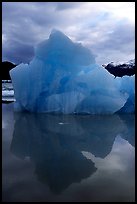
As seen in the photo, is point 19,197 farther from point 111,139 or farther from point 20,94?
point 20,94

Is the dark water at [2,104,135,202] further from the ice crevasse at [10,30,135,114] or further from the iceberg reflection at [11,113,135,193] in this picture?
the ice crevasse at [10,30,135,114]

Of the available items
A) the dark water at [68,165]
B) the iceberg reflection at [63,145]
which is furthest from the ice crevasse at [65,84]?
the dark water at [68,165]

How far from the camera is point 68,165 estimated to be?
9.57 ft

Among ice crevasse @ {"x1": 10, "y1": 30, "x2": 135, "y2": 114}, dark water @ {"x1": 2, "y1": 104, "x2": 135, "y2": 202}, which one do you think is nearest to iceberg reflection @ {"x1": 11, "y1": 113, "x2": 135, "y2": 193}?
dark water @ {"x1": 2, "y1": 104, "x2": 135, "y2": 202}

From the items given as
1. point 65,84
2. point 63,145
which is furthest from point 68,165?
point 65,84

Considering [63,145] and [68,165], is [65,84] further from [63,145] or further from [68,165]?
[68,165]

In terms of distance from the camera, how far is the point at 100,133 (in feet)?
15.4

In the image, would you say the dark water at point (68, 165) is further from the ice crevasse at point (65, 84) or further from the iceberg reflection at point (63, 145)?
the ice crevasse at point (65, 84)

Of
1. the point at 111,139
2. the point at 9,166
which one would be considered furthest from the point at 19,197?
the point at 111,139

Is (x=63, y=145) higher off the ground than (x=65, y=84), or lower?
lower

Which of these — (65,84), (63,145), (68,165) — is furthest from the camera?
(65,84)

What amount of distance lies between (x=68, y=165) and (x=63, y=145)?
35.8 inches

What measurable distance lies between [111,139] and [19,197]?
2311 millimetres

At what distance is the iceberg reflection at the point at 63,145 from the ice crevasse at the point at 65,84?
1430 millimetres
